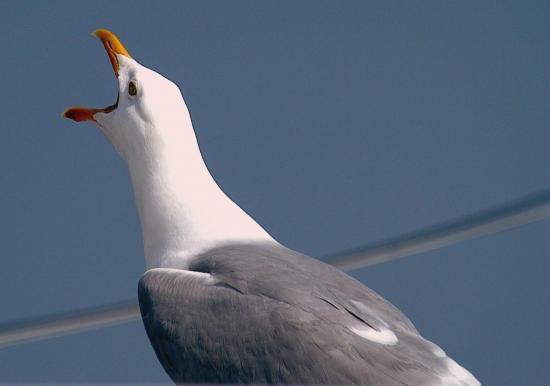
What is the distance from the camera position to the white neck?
1.87 meters

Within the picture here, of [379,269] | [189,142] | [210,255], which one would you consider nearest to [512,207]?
[379,269]

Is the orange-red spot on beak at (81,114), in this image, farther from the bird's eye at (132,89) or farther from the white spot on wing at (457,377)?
the white spot on wing at (457,377)

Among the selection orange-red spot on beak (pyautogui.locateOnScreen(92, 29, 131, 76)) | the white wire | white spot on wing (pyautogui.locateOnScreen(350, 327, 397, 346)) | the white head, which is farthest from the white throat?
the white wire

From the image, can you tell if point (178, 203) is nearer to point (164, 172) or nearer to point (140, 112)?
point (164, 172)

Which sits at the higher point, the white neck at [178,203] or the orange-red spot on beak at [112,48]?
the orange-red spot on beak at [112,48]

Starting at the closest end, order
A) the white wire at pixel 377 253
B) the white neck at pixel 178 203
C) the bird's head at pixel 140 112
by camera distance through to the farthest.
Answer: the white neck at pixel 178 203, the bird's head at pixel 140 112, the white wire at pixel 377 253

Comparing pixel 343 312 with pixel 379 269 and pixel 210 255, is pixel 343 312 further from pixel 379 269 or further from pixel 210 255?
pixel 379 269

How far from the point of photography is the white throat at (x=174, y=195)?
6.15 ft

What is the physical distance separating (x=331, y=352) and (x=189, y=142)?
0.69 m

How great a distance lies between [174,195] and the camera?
1963 mm

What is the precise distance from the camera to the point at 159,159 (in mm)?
2002

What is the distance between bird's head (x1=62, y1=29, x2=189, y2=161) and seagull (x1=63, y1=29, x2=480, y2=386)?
67 millimetres

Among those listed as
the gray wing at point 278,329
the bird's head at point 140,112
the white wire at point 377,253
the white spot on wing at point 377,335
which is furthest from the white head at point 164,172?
the white wire at point 377,253

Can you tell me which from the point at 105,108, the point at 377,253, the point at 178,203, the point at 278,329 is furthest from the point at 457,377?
the point at 377,253
